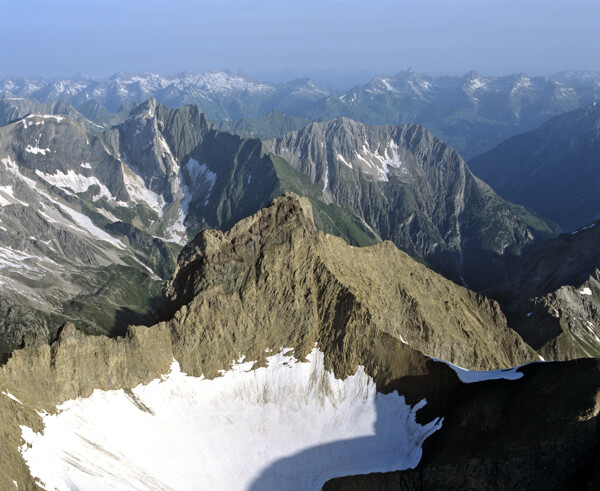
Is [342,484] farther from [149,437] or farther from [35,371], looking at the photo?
[35,371]

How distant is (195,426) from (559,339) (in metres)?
96.1

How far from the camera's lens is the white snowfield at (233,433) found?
79062 millimetres

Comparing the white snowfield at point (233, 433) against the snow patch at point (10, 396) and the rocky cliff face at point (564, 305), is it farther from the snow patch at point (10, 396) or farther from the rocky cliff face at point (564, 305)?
the rocky cliff face at point (564, 305)

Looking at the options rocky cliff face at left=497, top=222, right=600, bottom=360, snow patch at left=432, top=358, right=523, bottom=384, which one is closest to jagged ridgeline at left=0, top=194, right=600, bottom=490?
snow patch at left=432, top=358, right=523, bottom=384

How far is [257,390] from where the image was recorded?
9550 cm

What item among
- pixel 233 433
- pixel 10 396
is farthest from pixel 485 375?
pixel 10 396

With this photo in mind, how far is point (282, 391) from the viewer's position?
95.5m

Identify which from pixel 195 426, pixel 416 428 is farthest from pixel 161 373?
pixel 416 428

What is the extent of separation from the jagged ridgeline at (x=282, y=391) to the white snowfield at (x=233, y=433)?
0.22 m

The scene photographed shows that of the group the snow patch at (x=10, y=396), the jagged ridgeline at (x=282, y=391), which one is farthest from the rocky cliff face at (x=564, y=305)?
the snow patch at (x=10, y=396)

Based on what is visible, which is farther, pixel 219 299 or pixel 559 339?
pixel 559 339

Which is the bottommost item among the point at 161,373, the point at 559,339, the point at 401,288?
the point at 559,339

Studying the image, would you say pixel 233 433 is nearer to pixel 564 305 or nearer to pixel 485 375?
pixel 485 375

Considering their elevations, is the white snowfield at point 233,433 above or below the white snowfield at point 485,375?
below
